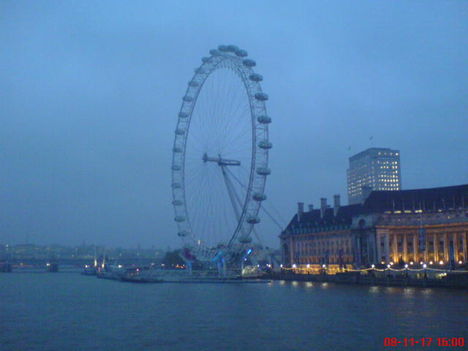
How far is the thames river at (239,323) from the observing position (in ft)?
76.5

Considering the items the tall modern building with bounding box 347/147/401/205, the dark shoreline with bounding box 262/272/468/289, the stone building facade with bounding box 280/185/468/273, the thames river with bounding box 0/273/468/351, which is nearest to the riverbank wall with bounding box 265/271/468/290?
the dark shoreline with bounding box 262/272/468/289

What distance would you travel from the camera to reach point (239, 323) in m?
28.7

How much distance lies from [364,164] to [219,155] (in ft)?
353

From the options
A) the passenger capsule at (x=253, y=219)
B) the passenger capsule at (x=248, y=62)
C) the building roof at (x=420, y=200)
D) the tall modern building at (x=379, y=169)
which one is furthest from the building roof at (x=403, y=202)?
the tall modern building at (x=379, y=169)

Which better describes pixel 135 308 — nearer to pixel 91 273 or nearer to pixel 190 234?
pixel 190 234

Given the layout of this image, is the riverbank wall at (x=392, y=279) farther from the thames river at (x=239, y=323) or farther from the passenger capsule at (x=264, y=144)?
the passenger capsule at (x=264, y=144)

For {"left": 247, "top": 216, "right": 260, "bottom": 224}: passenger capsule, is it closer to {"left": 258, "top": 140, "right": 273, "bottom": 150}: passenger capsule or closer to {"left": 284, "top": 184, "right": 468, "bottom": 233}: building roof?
{"left": 258, "top": 140, "right": 273, "bottom": 150}: passenger capsule

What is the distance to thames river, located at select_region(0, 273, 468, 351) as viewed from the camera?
76.5 ft

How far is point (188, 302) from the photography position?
134 feet

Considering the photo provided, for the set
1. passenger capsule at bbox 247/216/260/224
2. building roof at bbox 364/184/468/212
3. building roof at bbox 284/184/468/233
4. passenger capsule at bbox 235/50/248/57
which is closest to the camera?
passenger capsule at bbox 235/50/248/57

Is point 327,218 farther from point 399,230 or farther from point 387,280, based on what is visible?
point 387,280

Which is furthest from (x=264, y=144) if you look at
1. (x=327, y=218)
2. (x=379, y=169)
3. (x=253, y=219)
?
(x=379, y=169)

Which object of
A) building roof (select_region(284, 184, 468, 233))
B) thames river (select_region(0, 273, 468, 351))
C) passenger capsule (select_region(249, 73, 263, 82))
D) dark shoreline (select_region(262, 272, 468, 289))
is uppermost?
passenger capsule (select_region(249, 73, 263, 82))

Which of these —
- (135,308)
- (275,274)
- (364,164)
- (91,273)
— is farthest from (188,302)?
(364,164)
